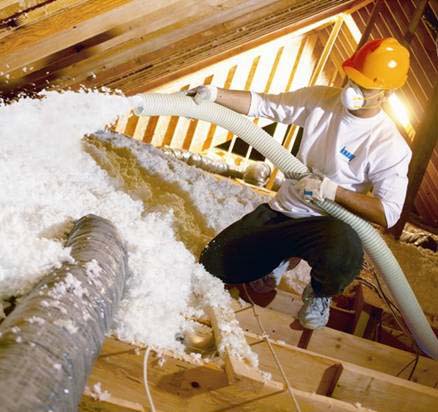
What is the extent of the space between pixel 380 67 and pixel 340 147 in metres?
0.39

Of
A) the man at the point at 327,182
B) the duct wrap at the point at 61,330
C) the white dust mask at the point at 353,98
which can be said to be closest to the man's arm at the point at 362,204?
the man at the point at 327,182

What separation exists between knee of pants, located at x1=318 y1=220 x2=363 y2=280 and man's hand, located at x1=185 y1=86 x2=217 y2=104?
82 cm

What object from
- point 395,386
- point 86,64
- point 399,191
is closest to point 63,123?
point 86,64

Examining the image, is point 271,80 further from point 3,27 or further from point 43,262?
point 43,262

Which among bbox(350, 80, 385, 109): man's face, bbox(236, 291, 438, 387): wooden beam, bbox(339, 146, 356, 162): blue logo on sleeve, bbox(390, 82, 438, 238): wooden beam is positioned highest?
bbox(390, 82, 438, 238): wooden beam

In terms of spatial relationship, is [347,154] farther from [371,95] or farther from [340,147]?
[371,95]

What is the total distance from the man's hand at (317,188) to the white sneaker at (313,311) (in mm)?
482

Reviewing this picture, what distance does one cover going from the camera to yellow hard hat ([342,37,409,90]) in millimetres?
2162

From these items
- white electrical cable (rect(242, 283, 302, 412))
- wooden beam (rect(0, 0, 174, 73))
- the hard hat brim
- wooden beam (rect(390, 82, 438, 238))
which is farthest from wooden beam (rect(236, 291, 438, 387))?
wooden beam (rect(390, 82, 438, 238))

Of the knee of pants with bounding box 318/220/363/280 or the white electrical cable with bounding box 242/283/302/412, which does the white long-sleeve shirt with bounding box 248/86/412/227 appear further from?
the white electrical cable with bounding box 242/283/302/412

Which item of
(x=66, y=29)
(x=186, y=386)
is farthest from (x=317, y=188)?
(x=66, y=29)

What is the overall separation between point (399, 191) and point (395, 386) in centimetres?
83

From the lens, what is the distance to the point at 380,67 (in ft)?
7.08

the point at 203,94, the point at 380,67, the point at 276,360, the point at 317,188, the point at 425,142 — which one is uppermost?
the point at 425,142
